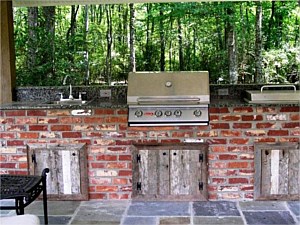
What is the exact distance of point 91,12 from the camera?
16.1 feet

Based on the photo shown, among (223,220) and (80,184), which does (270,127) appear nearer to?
(223,220)

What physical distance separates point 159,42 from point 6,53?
5.62 ft

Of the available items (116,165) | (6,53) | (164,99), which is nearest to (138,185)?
(116,165)

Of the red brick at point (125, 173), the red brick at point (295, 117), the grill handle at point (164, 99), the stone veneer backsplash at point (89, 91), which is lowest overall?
the red brick at point (125, 173)

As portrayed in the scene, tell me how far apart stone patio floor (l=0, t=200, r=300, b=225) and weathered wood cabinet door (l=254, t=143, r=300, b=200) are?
0.10 metres

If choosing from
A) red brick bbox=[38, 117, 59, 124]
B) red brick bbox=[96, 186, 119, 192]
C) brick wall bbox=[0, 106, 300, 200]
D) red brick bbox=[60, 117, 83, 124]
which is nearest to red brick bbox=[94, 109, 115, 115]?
brick wall bbox=[0, 106, 300, 200]

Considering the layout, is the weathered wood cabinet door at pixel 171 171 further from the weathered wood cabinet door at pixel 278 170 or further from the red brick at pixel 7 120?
the red brick at pixel 7 120

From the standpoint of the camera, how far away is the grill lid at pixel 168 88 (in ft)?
12.7

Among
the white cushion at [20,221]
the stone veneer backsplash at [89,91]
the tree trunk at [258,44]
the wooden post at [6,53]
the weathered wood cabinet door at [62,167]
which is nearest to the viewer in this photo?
the white cushion at [20,221]

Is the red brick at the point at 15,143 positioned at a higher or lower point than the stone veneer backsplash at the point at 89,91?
lower

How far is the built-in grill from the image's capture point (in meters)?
3.72

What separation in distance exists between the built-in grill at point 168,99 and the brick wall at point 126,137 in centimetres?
15

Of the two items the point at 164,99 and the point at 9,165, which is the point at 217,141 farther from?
the point at 9,165

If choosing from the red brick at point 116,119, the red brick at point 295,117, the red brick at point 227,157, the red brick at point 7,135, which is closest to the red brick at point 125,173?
the red brick at point 116,119
